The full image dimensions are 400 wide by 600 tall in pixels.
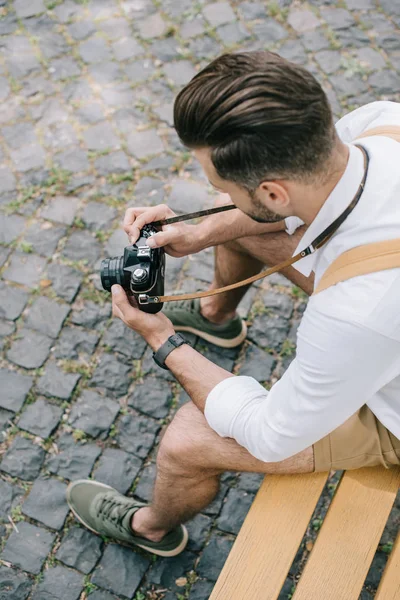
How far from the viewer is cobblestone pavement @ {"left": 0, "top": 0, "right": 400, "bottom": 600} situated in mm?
3047

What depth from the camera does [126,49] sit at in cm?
464

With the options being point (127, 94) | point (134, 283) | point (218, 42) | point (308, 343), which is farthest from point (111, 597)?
point (218, 42)

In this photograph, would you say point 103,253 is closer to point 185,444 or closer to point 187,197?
point 187,197

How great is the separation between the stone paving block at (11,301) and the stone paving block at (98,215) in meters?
0.60

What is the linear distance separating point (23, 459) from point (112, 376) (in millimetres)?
621

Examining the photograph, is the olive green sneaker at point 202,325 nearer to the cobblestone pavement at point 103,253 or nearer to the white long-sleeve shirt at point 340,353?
the cobblestone pavement at point 103,253

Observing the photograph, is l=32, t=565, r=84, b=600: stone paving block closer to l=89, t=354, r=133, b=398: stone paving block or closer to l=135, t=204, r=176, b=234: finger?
l=89, t=354, r=133, b=398: stone paving block

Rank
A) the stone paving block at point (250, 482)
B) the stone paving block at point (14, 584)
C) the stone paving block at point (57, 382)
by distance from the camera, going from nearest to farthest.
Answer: the stone paving block at point (14, 584) < the stone paving block at point (250, 482) < the stone paving block at point (57, 382)

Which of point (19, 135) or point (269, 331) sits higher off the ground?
point (19, 135)

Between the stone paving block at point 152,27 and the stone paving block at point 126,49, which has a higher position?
the stone paving block at point 152,27

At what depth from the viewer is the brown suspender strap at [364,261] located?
6.41ft

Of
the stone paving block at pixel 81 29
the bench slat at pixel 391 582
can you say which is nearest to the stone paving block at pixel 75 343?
the bench slat at pixel 391 582

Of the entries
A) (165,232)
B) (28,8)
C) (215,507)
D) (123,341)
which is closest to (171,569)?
(215,507)

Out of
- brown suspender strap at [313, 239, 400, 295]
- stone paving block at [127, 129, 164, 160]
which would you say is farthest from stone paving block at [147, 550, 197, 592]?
stone paving block at [127, 129, 164, 160]
